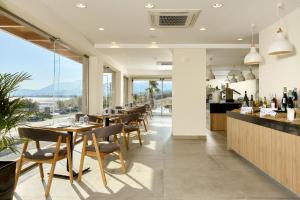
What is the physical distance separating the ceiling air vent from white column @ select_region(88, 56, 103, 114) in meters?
2.92

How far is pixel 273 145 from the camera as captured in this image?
337 centimetres

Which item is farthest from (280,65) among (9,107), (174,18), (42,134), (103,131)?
(9,107)

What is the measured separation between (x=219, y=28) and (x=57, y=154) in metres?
4.28

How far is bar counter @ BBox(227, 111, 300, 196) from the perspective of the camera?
2.86 metres

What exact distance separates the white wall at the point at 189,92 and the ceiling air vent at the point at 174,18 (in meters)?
2.08

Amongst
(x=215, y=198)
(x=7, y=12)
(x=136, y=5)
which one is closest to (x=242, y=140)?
(x=215, y=198)

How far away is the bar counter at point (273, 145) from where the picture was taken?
2.86 metres

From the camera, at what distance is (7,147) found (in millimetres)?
2312

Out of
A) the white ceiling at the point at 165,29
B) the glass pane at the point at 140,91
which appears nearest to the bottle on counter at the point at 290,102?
the white ceiling at the point at 165,29

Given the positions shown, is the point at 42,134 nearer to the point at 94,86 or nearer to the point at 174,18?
the point at 174,18

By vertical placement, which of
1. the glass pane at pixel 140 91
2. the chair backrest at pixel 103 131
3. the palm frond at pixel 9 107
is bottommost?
the chair backrest at pixel 103 131

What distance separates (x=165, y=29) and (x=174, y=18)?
829mm

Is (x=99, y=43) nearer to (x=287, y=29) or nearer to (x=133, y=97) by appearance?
(x=287, y=29)

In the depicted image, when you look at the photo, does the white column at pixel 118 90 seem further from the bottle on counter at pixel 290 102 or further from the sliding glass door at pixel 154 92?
the bottle on counter at pixel 290 102
